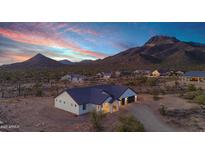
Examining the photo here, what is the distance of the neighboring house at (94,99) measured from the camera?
24.0ft

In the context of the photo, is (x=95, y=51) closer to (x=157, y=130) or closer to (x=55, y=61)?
(x=55, y=61)

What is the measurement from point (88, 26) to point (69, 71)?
7.24 feet

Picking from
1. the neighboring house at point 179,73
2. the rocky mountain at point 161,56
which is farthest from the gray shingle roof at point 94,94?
the neighboring house at point 179,73

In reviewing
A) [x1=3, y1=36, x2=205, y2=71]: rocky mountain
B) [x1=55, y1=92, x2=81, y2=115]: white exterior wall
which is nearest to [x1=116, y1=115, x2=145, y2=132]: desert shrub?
→ [x1=55, y1=92, x2=81, y2=115]: white exterior wall

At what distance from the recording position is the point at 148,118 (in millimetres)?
7227

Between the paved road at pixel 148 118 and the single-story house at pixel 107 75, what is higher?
the single-story house at pixel 107 75

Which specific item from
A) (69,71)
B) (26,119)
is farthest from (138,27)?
(26,119)

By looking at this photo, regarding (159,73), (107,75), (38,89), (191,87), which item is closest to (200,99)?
(191,87)

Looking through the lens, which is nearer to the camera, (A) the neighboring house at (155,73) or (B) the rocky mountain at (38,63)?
(B) the rocky mountain at (38,63)

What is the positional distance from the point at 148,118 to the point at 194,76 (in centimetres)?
309

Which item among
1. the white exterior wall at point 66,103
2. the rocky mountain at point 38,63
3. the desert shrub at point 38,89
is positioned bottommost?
the white exterior wall at point 66,103

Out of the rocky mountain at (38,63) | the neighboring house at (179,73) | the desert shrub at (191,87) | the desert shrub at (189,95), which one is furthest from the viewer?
the desert shrub at (191,87)

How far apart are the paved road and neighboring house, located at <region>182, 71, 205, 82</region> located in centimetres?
224

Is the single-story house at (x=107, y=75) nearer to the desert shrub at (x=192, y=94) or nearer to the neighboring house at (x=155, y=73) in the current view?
the neighboring house at (x=155, y=73)
